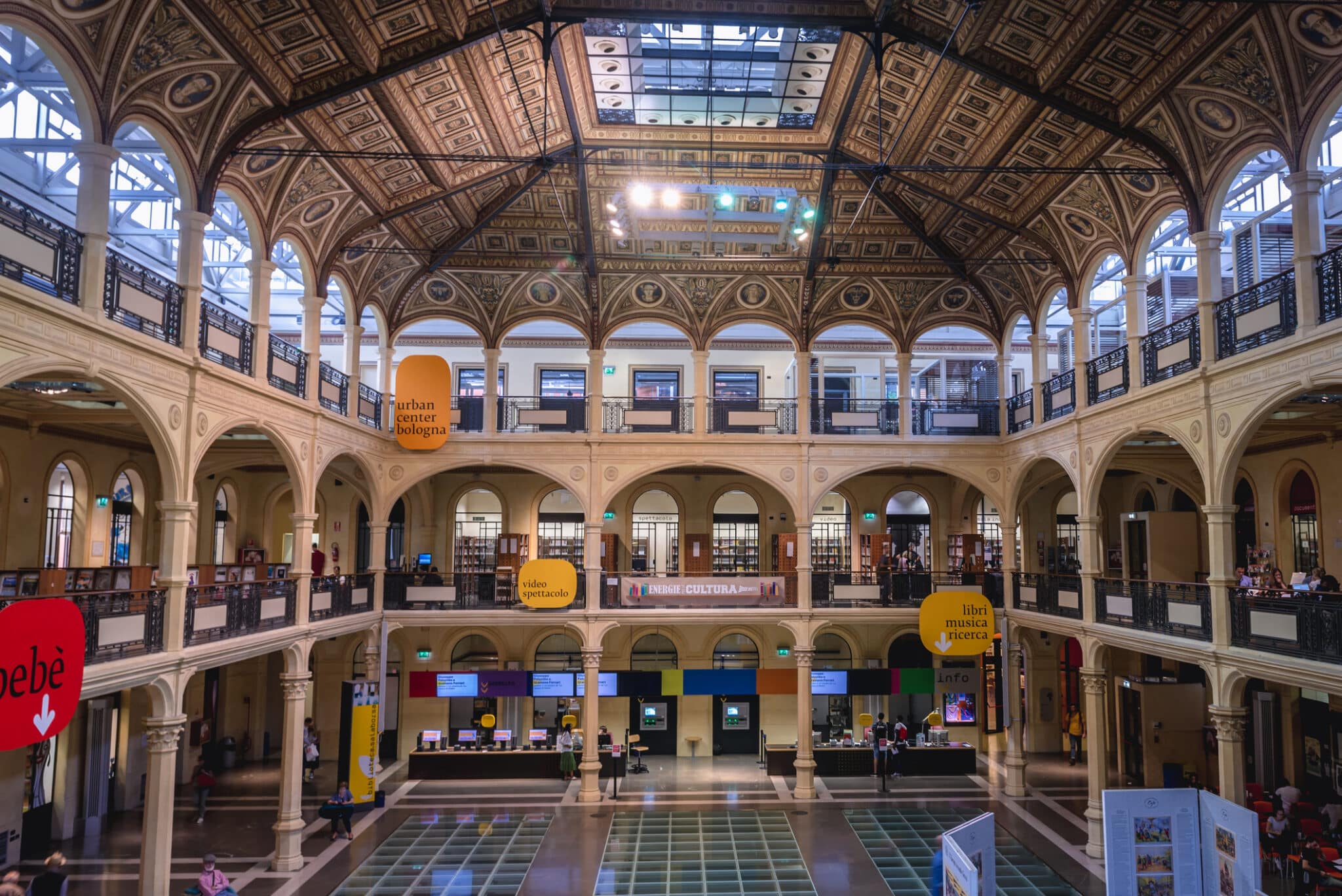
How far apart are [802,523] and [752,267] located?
6.31 metres

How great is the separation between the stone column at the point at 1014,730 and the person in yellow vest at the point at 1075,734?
302 cm

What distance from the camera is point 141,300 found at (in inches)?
457

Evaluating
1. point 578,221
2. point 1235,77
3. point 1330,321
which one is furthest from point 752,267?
point 1330,321

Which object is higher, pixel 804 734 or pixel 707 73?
pixel 707 73

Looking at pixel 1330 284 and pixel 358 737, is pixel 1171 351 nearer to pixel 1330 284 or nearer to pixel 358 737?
pixel 1330 284

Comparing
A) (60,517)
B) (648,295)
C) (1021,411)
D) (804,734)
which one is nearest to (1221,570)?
(1021,411)

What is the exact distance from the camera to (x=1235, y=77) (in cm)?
1193

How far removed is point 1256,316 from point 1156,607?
17.3ft

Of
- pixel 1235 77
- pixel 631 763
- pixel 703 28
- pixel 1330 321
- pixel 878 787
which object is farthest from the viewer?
pixel 631 763

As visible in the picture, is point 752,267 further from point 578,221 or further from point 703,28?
point 703,28

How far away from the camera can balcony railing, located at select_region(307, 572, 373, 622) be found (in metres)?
17.7

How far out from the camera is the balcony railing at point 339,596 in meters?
17.7

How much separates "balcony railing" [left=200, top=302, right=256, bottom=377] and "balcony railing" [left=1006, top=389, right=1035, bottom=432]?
1616 centimetres

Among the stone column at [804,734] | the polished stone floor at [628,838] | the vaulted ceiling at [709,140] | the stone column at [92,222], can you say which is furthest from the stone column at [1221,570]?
the stone column at [92,222]
